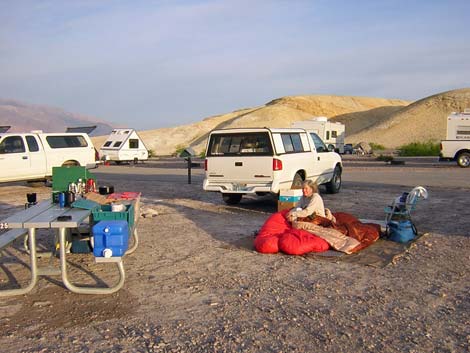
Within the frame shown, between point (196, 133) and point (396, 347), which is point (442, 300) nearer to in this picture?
point (396, 347)

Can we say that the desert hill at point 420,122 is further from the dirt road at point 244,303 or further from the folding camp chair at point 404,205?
the dirt road at point 244,303

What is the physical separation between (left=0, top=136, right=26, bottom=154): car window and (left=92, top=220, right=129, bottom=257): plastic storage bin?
43.0ft

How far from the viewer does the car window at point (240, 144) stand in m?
12.2

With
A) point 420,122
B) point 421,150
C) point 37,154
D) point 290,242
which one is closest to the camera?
point 290,242

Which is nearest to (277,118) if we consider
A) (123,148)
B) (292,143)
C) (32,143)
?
(123,148)

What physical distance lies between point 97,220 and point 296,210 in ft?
11.4

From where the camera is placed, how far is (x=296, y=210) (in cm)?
858

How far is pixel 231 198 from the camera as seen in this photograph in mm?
13453

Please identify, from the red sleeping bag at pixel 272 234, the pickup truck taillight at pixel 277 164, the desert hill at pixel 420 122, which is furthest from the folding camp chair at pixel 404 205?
the desert hill at pixel 420 122

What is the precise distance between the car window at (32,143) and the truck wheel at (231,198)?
7.79 meters

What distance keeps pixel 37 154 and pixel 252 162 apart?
8.90 metres

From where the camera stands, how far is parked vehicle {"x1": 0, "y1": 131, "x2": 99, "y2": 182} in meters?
17.1

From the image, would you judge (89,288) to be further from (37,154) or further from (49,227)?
(37,154)

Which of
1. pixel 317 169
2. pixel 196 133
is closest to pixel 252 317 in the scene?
pixel 317 169
